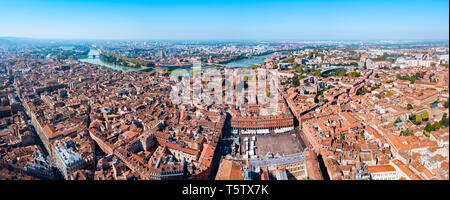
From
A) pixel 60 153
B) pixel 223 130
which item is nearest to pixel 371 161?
pixel 223 130

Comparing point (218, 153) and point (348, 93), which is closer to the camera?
point (218, 153)

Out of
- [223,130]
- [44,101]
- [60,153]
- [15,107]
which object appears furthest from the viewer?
[44,101]

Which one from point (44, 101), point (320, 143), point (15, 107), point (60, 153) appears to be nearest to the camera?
point (60, 153)
